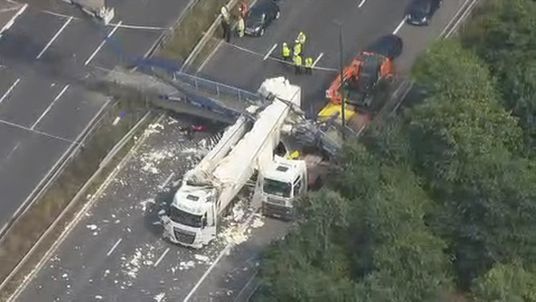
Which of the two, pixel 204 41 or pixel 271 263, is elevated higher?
pixel 204 41

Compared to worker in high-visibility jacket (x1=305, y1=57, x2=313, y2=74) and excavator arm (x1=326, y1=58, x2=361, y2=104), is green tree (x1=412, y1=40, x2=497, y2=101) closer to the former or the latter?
excavator arm (x1=326, y1=58, x2=361, y2=104)

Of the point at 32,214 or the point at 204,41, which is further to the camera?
the point at 204,41

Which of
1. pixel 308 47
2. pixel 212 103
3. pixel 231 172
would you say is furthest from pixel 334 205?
pixel 308 47

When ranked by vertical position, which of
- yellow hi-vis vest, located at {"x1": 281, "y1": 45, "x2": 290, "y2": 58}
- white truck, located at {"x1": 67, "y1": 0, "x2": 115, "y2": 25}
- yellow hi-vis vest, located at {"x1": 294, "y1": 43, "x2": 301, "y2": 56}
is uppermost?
white truck, located at {"x1": 67, "y1": 0, "x2": 115, "y2": 25}

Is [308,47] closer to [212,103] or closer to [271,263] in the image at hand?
[212,103]

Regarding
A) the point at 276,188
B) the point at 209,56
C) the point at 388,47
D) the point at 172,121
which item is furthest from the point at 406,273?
the point at 209,56

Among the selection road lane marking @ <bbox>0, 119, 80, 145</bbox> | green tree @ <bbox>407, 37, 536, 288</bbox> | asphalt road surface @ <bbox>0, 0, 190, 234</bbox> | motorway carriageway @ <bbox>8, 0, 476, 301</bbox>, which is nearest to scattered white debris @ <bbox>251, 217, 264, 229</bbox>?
motorway carriageway @ <bbox>8, 0, 476, 301</bbox>

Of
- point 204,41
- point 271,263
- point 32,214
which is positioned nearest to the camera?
point 271,263

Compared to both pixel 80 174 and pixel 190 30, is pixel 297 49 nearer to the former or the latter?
pixel 190 30
